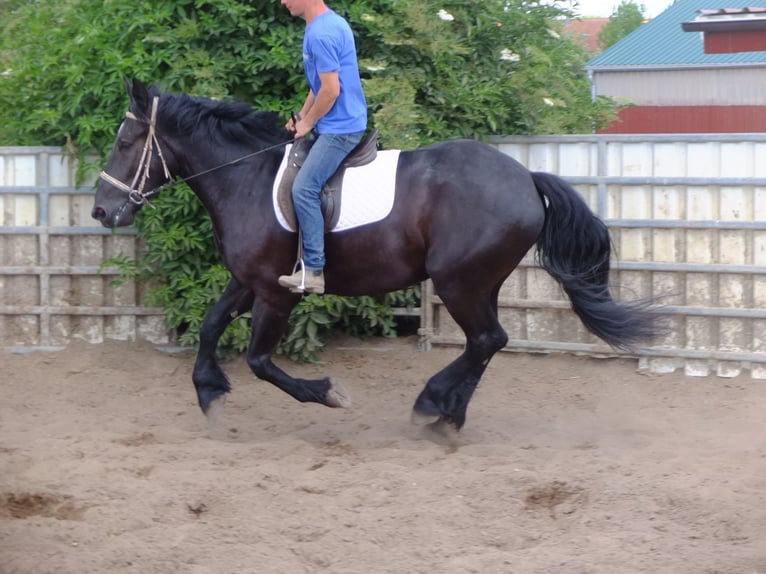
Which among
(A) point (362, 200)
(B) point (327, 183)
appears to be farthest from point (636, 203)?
(B) point (327, 183)

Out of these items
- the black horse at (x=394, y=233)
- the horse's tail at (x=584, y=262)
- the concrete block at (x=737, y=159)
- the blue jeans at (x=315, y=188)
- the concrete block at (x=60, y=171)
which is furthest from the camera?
the concrete block at (x=60, y=171)

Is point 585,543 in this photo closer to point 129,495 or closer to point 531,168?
point 129,495

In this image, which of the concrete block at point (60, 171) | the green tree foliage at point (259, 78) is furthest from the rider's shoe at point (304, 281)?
the concrete block at point (60, 171)

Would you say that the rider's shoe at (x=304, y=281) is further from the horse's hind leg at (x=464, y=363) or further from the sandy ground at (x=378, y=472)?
the sandy ground at (x=378, y=472)

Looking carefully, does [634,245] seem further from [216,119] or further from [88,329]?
[88,329]

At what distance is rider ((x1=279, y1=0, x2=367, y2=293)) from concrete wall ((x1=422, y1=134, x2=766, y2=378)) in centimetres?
241

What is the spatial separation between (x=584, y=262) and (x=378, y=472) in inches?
79.0

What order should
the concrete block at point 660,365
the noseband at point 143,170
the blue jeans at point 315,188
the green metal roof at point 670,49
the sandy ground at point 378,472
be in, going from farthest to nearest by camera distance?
the green metal roof at point 670,49 → the concrete block at point 660,365 → the noseband at point 143,170 → the blue jeans at point 315,188 → the sandy ground at point 378,472

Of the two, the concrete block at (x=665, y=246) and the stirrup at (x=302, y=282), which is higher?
the concrete block at (x=665, y=246)

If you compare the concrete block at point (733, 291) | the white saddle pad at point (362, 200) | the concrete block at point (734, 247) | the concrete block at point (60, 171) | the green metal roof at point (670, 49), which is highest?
the green metal roof at point (670, 49)

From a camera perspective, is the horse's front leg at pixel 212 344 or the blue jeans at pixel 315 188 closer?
the blue jeans at pixel 315 188

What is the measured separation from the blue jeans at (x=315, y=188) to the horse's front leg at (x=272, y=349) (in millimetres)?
396

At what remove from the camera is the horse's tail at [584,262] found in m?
6.48

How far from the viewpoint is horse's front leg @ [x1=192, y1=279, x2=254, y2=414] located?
6816 millimetres
